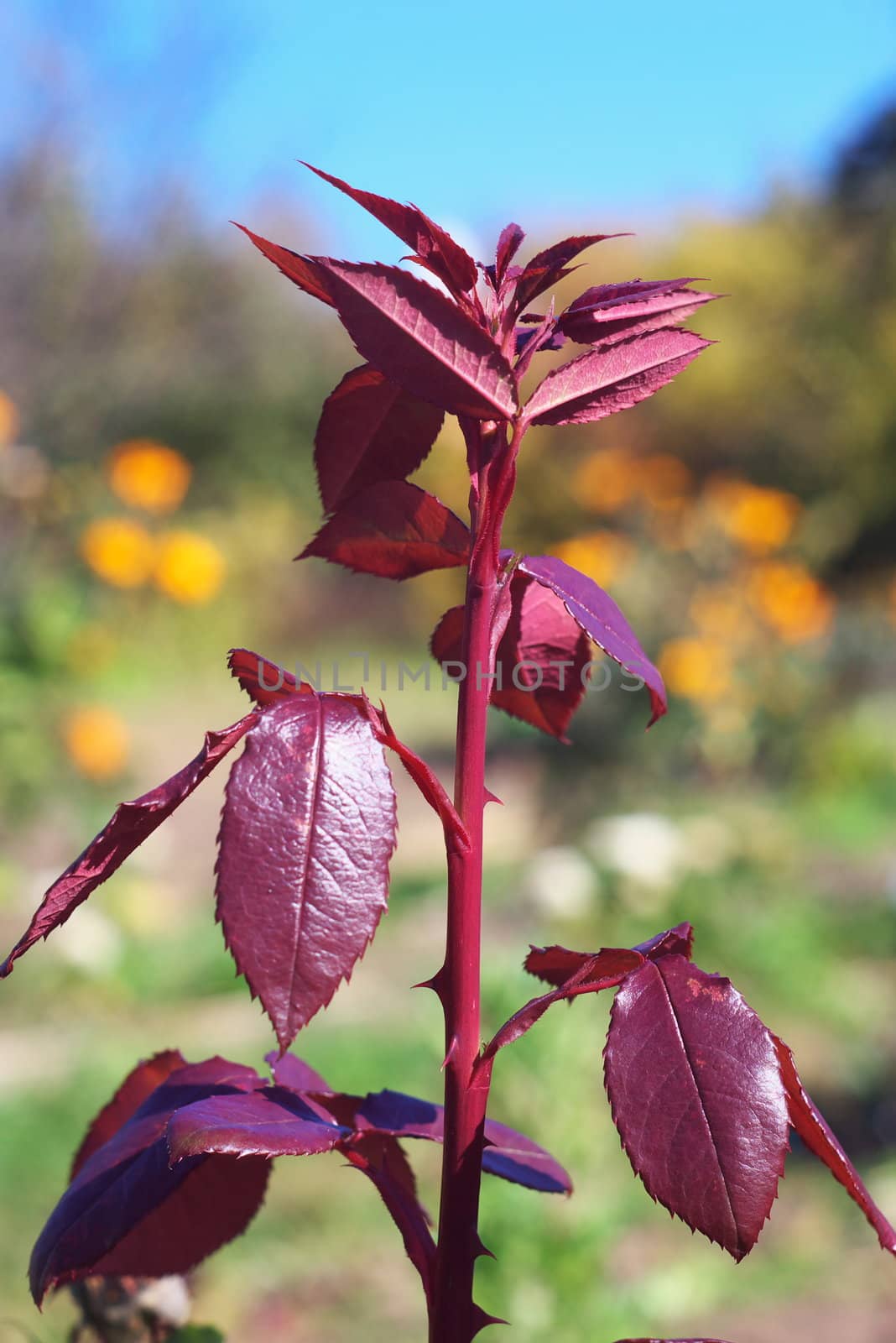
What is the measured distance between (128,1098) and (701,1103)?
0.37m

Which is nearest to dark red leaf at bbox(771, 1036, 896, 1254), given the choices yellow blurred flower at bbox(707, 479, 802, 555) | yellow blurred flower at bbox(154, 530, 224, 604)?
yellow blurred flower at bbox(154, 530, 224, 604)

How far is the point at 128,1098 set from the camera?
707 mm

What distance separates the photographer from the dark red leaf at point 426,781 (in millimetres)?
489

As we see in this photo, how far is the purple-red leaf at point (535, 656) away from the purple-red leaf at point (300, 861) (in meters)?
0.20

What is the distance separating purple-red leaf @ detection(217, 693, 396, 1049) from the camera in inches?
17.4

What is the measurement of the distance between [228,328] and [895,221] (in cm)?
689

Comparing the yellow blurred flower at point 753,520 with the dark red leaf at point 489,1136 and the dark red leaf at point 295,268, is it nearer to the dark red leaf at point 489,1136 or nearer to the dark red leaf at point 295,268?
the dark red leaf at point 489,1136

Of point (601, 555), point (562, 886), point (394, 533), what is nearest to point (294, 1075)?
point (394, 533)

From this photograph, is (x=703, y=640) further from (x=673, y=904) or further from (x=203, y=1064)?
(x=203, y=1064)

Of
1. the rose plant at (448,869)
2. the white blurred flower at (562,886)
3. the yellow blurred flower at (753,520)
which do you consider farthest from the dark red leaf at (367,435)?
the yellow blurred flower at (753,520)

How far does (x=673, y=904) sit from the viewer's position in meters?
3.85

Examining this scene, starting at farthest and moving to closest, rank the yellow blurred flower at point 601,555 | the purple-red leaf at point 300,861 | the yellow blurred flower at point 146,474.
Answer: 1. the yellow blurred flower at point 146,474
2. the yellow blurred flower at point 601,555
3. the purple-red leaf at point 300,861

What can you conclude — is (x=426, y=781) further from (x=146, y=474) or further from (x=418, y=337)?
(x=146, y=474)

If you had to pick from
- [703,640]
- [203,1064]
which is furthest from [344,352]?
[203,1064]
